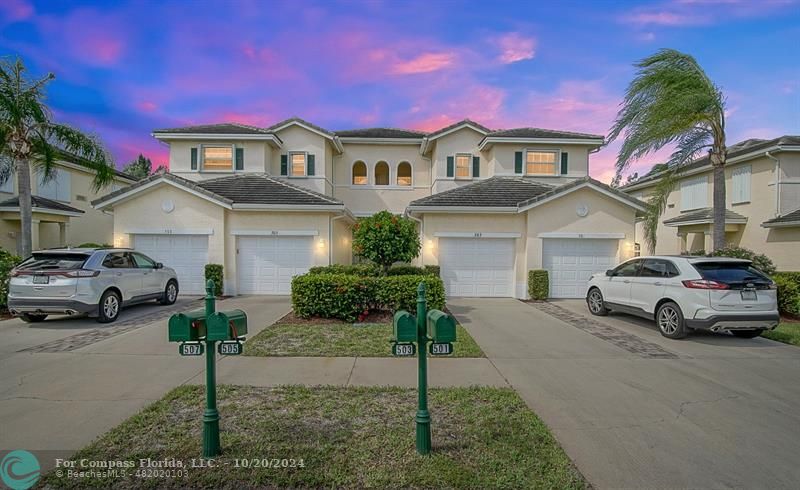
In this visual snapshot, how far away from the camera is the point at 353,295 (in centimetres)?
905

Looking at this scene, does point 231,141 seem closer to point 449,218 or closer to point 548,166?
point 449,218

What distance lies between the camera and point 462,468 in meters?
3.18

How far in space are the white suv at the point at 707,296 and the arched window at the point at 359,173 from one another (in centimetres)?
Result: 1434

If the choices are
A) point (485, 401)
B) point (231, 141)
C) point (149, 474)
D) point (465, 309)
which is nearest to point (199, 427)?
point (149, 474)

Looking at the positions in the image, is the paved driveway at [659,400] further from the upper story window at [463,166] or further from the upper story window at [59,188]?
the upper story window at [59,188]

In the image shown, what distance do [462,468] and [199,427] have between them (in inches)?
107

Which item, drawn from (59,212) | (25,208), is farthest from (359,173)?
(59,212)

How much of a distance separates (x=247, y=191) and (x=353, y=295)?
8.13 metres

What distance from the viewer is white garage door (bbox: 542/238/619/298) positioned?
1341 centimetres

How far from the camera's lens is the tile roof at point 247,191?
13297 mm

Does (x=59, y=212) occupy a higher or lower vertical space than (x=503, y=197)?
lower

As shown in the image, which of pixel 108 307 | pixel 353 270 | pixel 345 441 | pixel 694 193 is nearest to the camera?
pixel 345 441

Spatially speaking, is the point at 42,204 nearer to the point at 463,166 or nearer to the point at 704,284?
the point at 463,166

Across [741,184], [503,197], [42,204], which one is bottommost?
[503,197]
